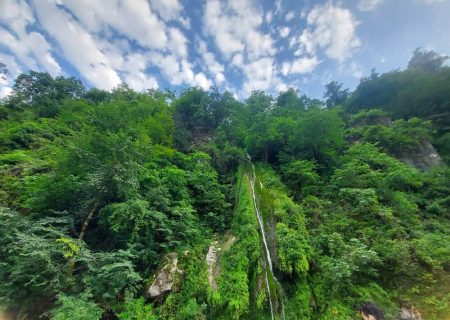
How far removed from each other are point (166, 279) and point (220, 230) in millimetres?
A: 4536

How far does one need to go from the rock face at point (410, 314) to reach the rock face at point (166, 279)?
320 inches

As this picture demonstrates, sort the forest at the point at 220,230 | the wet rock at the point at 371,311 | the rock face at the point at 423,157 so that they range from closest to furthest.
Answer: the wet rock at the point at 371,311, the forest at the point at 220,230, the rock face at the point at 423,157

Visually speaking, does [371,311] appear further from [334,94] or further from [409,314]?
[334,94]

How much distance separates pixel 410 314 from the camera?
6.09m

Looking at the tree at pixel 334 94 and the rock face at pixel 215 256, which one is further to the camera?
the tree at pixel 334 94

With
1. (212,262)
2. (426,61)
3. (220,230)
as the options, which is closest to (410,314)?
(212,262)

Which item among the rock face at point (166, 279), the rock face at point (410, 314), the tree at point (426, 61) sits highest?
the tree at point (426, 61)

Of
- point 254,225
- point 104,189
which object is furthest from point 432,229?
point 104,189

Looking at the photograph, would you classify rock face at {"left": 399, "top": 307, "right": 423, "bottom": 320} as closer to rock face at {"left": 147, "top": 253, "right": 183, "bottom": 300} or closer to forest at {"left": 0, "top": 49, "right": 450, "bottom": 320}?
forest at {"left": 0, "top": 49, "right": 450, "bottom": 320}

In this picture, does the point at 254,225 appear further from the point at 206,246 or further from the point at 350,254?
the point at 350,254

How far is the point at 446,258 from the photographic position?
6.77m

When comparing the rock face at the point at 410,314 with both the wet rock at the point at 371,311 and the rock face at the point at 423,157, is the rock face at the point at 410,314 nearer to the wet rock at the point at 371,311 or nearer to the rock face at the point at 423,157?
the wet rock at the point at 371,311

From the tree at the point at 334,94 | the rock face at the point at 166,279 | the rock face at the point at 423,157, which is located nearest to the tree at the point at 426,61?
the tree at the point at 334,94

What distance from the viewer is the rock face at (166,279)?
8.00 metres
